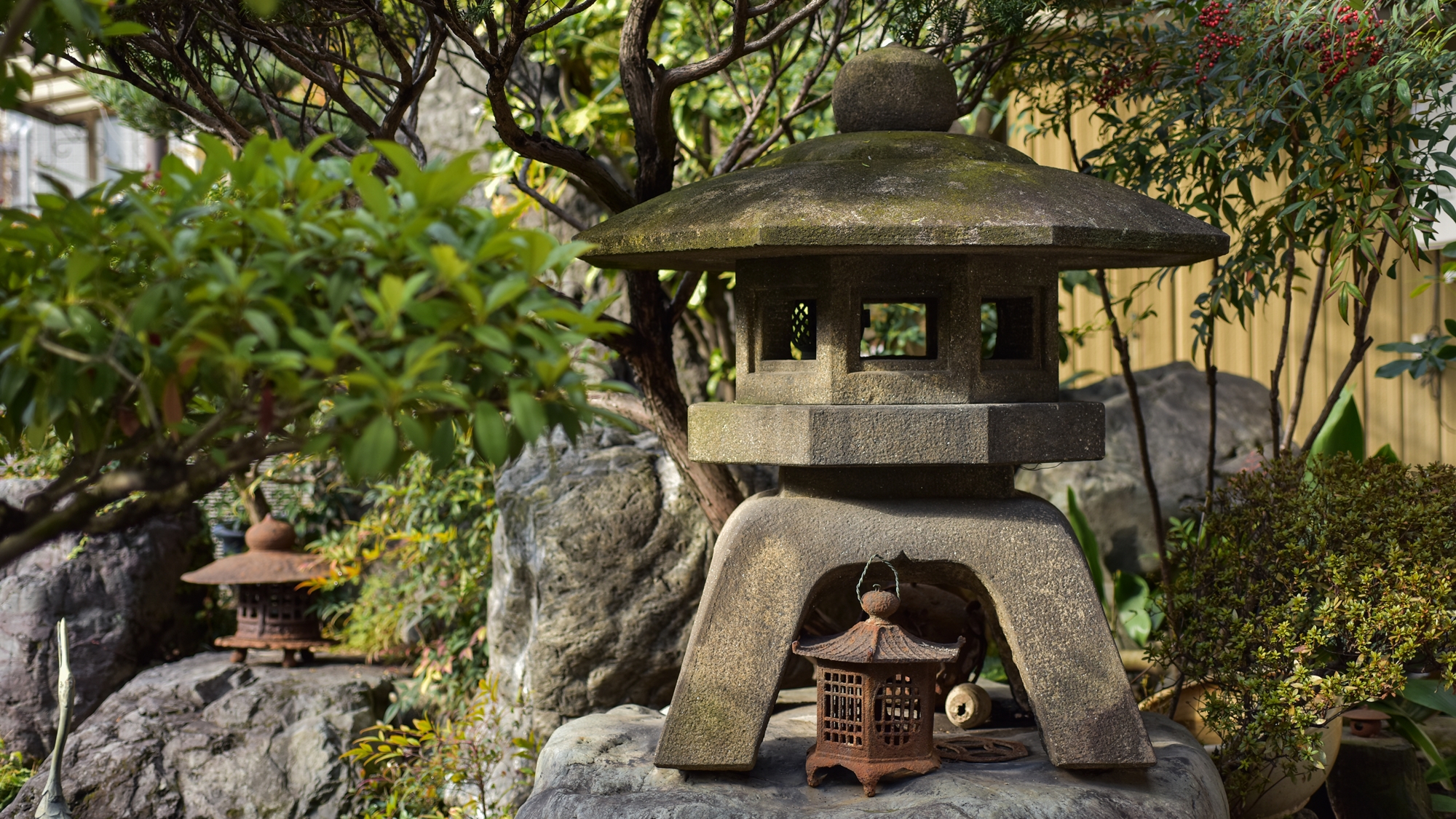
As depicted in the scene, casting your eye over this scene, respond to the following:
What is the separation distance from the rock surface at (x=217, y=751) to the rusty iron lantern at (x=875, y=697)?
2.75 metres

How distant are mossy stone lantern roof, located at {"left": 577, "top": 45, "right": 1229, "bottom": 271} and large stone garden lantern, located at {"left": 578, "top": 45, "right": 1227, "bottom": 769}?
0.01 metres

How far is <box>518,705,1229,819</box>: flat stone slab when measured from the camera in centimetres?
312

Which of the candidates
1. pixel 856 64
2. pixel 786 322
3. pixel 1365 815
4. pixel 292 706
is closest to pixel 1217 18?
pixel 856 64

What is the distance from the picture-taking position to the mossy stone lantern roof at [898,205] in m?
2.99

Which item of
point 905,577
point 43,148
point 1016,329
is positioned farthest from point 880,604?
point 43,148

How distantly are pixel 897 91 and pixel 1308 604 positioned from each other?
2217 mm

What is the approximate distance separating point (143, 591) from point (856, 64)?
480cm

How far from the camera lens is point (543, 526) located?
16.3ft

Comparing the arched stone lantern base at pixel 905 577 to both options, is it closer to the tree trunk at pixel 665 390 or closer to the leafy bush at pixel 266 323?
the tree trunk at pixel 665 390

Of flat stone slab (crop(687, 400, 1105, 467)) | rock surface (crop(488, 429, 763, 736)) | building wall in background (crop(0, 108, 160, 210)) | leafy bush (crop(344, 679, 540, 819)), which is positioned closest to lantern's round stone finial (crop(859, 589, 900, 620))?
flat stone slab (crop(687, 400, 1105, 467))

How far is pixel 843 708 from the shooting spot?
336 centimetres

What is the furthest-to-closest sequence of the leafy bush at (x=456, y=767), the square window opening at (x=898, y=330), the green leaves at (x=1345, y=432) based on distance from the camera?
the square window opening at (x=898, y=330), the green leaves at (x=1345, y=432), the leafy bush at (x=456, y=767)

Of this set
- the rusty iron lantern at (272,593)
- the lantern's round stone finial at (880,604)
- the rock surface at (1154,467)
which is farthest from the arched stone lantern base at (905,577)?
the rusty iron lantern at (272,593)

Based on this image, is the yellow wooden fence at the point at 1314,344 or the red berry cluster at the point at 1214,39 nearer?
the red berry cluster at the point at 1214,39
